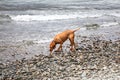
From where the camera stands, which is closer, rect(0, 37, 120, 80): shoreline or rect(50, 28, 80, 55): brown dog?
rect(0, 37, 120, 80): shoreline

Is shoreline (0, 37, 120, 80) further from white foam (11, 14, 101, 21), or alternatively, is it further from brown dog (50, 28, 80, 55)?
white foam (11, 14, 101, 21)

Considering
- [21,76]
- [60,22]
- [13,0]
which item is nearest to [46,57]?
[21,76]

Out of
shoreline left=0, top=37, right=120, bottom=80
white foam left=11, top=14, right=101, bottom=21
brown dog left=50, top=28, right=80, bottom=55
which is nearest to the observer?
shoreline left=0, top=37, right=120, bottom=80

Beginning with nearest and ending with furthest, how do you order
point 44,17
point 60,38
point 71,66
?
point 71,66 < point 60,38 < point 44,17

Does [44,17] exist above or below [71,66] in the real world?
below

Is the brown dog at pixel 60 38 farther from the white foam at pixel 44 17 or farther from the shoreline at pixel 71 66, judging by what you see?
the white foam at pixel 44 17

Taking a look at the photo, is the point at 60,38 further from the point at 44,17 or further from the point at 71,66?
the point at 44,17

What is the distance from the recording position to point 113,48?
579 inches

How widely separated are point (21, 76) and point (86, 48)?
451 centimetres

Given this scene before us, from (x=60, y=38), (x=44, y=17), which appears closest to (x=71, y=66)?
(x=60, y=38)

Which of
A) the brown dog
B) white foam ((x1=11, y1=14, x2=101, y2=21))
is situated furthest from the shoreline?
white foam ((x1=11, y1=14, x2=101, y2=21))

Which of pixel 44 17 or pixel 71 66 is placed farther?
pixel 44 17

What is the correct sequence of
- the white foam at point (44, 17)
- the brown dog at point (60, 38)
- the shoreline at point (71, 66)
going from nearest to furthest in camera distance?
the shoreline at point (71, 66) → the brown dog at point (60, 38) → the white foam at point (44, 17)

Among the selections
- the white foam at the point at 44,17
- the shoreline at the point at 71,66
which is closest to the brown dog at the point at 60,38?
the shoreline at the point at 71,66
